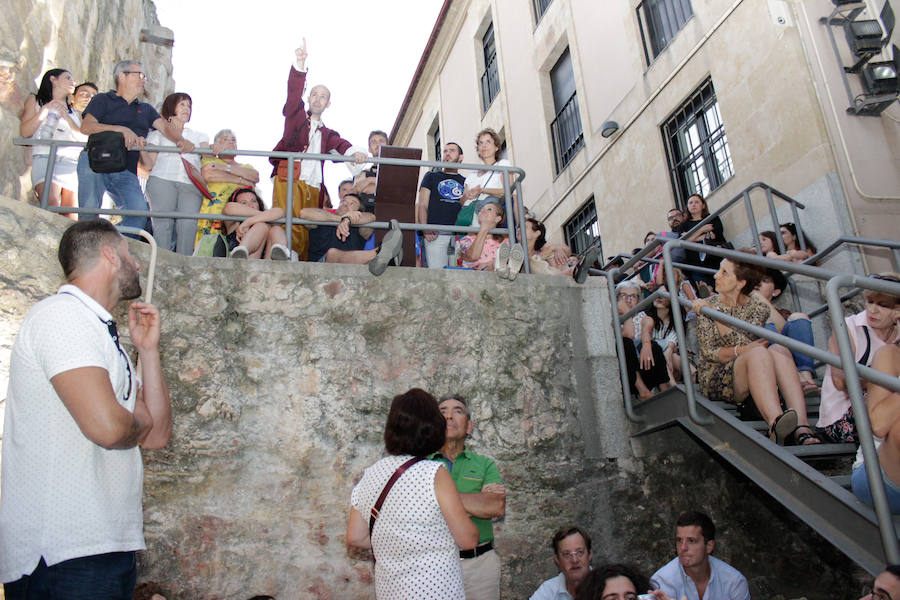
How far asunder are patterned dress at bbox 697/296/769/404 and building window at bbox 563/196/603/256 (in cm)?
692

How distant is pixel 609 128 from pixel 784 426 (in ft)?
26.0

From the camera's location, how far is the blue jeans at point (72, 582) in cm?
204

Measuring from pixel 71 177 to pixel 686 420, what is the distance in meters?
4.64

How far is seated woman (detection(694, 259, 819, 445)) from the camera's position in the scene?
369 centimetres

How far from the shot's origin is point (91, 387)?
2.12m

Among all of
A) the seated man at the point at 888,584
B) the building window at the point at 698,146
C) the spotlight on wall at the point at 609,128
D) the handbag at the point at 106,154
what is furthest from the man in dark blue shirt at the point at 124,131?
the spotlight on wall at the point at 609,128

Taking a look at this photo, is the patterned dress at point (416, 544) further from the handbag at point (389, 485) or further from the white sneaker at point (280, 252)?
the white sneaker at point (280, 252)

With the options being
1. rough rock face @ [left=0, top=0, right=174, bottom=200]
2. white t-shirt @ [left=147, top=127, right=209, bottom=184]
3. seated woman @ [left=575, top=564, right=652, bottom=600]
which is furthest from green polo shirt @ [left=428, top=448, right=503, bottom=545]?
rough rock face @ [left=0, top=0, right=174, bottom=200]

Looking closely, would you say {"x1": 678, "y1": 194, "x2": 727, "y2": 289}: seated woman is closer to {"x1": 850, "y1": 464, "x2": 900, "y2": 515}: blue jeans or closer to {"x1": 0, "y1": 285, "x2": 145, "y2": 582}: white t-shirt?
{"x1": 850, "y1": 464, "x2": 900, "y2": 515}: blue jeans

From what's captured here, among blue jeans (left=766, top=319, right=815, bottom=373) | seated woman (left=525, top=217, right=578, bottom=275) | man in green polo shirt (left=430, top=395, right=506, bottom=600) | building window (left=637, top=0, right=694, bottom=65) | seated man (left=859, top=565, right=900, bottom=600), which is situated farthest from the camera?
building window (left=637, top=0, right=694, bottom=65)

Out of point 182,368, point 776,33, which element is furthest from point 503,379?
point 776,33

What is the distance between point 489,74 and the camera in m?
15.9

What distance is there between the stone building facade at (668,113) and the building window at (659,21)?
2 cm

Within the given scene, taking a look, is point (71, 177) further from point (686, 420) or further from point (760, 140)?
point (760, 140)
